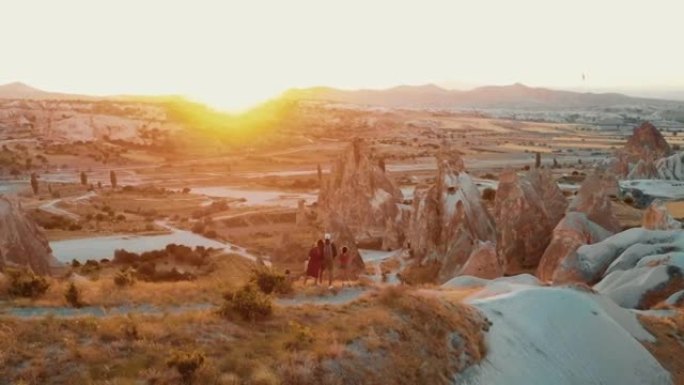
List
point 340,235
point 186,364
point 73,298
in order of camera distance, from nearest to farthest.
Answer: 1. point 186,364
2. point 73,298
3. point 340,235

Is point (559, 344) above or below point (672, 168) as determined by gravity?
above

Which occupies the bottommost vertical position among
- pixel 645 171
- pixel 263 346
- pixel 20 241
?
pixel 645 171

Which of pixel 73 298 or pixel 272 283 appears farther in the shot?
pixel 272 283

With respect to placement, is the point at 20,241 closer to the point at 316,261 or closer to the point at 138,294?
the point at 138,294

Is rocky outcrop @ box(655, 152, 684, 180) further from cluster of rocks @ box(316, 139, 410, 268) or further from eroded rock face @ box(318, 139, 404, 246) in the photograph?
eroded rock face @ box(318, 139, 404, 246)

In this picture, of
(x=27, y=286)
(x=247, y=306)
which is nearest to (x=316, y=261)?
(x=247, y=306)

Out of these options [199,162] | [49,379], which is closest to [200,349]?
[49,379]

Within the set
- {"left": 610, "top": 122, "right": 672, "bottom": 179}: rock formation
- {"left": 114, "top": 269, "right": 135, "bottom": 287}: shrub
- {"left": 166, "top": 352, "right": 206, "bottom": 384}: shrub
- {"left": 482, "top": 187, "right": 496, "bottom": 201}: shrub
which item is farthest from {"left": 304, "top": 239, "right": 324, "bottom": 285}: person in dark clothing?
{"left": 610, "top": 122, "right": 672, "bottom": 179}: rock formation

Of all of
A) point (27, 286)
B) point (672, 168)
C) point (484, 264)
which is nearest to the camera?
point (27, 286)

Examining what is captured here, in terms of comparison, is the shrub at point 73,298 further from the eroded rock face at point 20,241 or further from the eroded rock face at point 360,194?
the eroded rock face at point 360,194

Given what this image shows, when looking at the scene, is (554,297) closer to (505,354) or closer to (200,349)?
(505,354)
